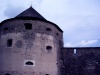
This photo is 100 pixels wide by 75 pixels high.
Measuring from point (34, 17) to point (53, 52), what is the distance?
3.89 metres

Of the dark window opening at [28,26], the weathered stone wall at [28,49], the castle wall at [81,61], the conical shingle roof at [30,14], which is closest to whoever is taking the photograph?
the weathered stone wall at [28,49]

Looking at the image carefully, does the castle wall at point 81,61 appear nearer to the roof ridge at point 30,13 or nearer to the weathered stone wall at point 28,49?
the weathered stone wall at point 28,49

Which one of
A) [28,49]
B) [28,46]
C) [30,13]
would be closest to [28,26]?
[30,13]

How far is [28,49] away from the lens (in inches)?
713

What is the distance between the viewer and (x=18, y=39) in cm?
1839

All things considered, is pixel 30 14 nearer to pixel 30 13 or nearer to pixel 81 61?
pixel 30 13

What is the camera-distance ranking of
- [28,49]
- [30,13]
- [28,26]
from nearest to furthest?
1. [28,49]
2. [28,26]
3. [30,13]

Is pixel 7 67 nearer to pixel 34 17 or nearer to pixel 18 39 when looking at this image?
pixel 18 39

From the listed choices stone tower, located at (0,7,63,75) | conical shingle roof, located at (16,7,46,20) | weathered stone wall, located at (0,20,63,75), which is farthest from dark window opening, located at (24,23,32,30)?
conical shingle roof, located at (16,7,46,20)

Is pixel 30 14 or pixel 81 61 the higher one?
pixel 30 14

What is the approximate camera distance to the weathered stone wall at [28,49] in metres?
17.8

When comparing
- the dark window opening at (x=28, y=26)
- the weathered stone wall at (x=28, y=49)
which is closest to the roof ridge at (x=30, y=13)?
the weathered stone wall at (x=28, y=49)

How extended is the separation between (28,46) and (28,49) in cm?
28

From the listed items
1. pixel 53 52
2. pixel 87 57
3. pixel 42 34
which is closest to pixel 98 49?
pixel 87 57
